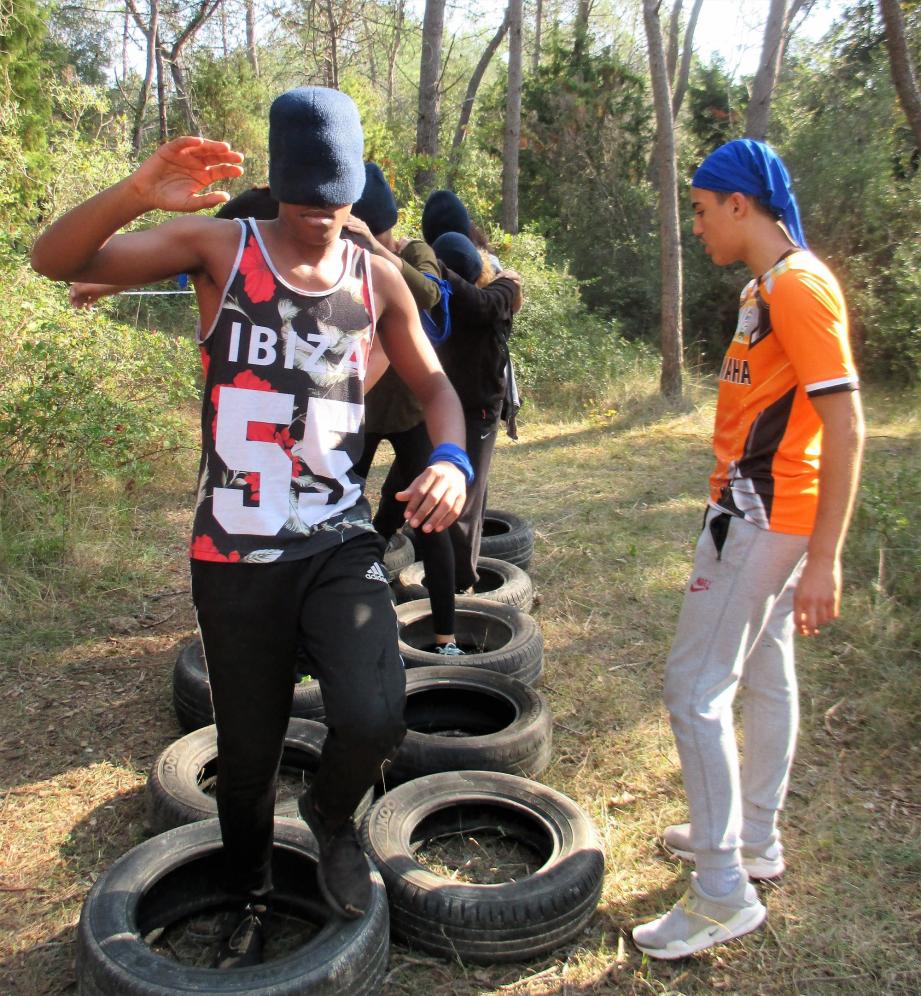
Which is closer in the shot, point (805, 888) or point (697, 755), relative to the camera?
point (697, 755)

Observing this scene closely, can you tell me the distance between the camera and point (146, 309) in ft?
53.1

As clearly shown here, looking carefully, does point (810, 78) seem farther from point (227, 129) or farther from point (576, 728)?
point (576, 728)

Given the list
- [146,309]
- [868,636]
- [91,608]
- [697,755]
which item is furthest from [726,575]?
[146,309]

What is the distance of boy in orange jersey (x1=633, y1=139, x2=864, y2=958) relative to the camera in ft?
7.34

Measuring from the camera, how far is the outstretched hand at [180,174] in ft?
6.58

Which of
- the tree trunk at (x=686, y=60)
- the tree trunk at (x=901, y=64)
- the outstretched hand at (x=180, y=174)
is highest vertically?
the tree trunk at (x=686, y=60)

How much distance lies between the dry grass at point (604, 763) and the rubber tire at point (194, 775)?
236 mm

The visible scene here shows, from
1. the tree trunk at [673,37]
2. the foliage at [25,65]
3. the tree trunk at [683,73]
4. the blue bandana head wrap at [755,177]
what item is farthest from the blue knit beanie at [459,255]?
the tree trunk at [673,37]

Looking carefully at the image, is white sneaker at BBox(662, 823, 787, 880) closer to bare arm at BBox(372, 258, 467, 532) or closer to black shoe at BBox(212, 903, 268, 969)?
black shoe at BBox(212, 903, 268, 969)

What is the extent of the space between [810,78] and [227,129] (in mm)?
13376

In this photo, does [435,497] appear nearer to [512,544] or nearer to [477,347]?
[477,347]

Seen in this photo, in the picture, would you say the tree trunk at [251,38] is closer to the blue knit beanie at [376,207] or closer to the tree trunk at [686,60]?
the tree trunk at [686,60]

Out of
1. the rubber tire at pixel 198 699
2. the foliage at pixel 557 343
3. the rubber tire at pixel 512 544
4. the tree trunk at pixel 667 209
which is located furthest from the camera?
the foliage at pixel 557 343

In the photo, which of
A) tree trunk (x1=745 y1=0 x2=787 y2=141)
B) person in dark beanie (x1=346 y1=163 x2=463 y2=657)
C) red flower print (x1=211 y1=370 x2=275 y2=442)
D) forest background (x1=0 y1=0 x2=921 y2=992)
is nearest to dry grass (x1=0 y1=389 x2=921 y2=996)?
forest background (x1=0 y1=0 x2=921 y2=992)
